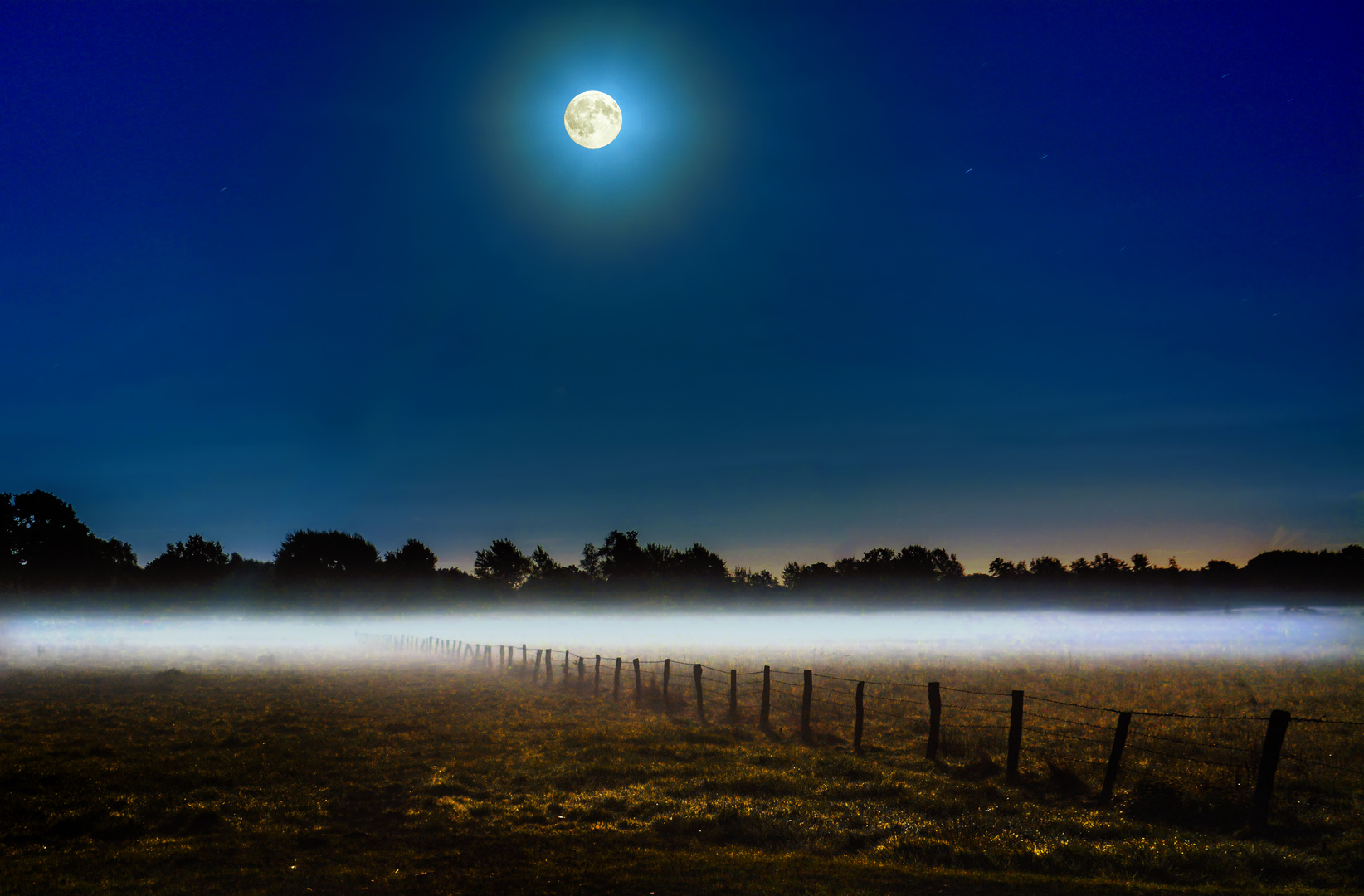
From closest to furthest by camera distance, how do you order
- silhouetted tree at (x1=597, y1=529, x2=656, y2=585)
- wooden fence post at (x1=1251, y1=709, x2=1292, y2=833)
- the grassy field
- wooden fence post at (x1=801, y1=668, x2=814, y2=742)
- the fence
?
the grassy field
wooden fence post at (x1=1251, y1=709, x2=1292, y2=833)
the fence
wooden fence post at (x1=801, y1=668, x2=814, y2=742)
silhouetted tree at (x1=597, y1=529, x2=656, y2=585)

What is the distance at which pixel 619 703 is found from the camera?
28.5 m

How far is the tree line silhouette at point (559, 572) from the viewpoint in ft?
365

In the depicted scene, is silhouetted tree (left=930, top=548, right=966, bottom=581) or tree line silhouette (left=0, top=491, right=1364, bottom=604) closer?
tree line silhouette (left=0, top=491, right=1364, bottom=604)

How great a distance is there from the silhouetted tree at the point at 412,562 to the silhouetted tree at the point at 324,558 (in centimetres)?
357

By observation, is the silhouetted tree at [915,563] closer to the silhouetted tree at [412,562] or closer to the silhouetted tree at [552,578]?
the silhouetted tree at [552,578]

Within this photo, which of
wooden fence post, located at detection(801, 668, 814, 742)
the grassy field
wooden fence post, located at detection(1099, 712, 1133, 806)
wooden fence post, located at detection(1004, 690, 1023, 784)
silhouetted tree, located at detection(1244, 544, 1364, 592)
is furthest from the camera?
silhouetted tree, located at detection(1244, 544, 1364, 592)

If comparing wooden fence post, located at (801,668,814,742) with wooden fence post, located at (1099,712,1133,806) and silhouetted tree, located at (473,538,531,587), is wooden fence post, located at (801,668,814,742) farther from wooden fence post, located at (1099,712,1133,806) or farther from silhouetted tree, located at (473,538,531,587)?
silhouetted tree, located at (473,538,531,587)

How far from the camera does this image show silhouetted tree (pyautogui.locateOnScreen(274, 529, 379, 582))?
159 metres

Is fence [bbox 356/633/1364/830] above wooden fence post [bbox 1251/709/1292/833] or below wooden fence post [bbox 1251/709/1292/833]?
below

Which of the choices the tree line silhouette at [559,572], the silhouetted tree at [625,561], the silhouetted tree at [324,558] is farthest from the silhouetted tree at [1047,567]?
the silhouetted tree at [324,558]

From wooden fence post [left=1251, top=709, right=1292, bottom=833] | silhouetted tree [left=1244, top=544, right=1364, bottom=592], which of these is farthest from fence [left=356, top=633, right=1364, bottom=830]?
silhouetted tree [left=1244, top=544, right=1364, bottom=592]

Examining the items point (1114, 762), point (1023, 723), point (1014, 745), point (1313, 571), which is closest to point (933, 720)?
point (1014, 745)

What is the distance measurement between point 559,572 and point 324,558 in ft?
172

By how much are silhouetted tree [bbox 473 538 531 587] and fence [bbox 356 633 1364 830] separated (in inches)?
6210
